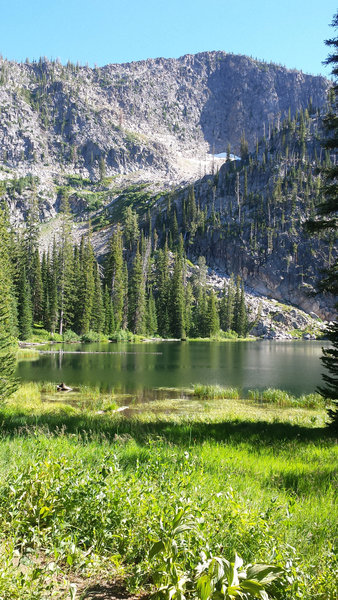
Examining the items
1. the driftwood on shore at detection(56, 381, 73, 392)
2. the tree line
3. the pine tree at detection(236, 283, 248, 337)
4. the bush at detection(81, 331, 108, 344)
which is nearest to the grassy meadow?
the driftwood on shore at detection(56, 381, 73, 392)

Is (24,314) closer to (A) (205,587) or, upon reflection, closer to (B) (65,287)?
(B) (65,287)

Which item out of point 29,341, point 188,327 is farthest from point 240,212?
point 29,341

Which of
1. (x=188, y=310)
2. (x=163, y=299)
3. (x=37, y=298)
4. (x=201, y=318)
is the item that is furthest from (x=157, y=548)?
(x=188, y=310)

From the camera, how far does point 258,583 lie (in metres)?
2.28

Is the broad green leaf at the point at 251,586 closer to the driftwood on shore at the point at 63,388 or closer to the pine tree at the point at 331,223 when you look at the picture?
the pine tree at the point at 331,223

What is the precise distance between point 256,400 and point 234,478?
59.9 feet

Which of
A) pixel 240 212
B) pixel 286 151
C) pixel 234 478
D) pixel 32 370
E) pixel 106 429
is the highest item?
pixel 286 151

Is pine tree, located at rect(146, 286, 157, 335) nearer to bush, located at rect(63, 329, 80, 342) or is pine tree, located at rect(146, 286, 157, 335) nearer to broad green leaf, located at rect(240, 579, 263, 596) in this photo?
bush, located at rect(63, 329, 80, 342)

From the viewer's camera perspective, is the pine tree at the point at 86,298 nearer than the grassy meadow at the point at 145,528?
No

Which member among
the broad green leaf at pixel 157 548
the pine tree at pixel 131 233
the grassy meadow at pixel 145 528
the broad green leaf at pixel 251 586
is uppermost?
the pine tree at pixel 131 233

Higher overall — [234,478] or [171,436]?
[234,478]

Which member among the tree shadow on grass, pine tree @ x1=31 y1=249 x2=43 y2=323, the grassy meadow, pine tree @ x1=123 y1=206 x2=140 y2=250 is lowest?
the tree shadow on grass

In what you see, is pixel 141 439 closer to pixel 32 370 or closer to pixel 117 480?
pixel 117 480

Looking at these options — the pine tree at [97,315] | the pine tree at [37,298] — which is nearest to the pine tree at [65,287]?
the pine tree at [37,298]
